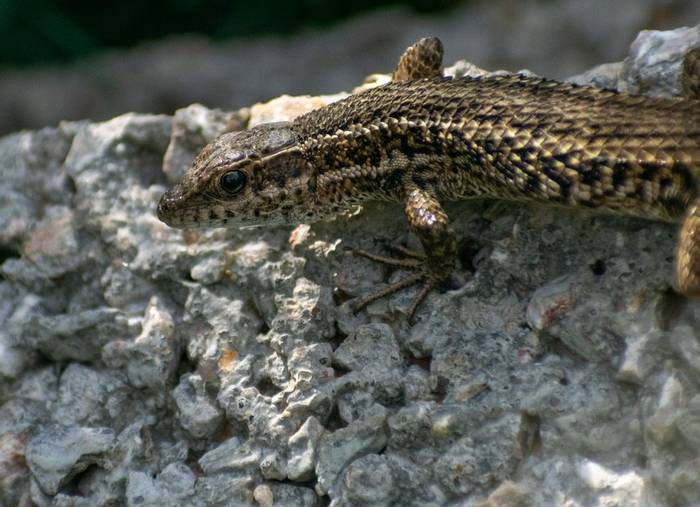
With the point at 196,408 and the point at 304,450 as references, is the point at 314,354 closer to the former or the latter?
the point at 304,450

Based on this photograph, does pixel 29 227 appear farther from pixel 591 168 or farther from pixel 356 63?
pixel 356 63

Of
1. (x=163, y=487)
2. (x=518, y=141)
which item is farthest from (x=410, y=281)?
(x=163, y=487)

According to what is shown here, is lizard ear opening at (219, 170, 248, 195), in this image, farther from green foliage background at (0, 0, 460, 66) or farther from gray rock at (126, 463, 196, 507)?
green foliage background at (0, 0, 460, 66)

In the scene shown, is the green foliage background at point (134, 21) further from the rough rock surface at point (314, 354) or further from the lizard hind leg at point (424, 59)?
the lizard hind leg at point (424, 59)

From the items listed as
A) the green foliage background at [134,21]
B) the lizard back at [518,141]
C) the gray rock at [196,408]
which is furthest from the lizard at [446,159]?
the green foliage background at [134,21]

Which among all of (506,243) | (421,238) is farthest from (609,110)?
(421,238)

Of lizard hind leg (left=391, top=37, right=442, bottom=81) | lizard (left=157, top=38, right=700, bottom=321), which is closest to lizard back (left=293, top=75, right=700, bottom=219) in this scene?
lizard (left=157, top=38, right=700, bottom=321)
